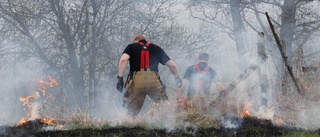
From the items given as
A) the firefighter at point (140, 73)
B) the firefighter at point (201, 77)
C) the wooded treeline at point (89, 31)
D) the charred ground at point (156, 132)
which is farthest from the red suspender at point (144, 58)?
the wooded treeline at point (89, 31)

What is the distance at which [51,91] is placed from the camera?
14.7 m

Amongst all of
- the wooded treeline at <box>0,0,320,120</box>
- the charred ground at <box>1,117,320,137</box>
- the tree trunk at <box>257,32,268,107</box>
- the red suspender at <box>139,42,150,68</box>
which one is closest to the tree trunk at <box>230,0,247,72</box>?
the wooded treeline at <box>0,0,320,120</box>

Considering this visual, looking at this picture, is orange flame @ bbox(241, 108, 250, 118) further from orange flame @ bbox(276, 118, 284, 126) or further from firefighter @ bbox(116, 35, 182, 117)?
firefighter @ bbox(116, 35, 182, 117)

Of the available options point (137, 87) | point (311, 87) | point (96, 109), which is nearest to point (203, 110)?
point (137, 87)

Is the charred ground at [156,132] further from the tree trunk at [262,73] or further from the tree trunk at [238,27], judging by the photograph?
the tree trunk at [238,27]

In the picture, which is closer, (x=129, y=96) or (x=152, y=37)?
(x=129, y=96)

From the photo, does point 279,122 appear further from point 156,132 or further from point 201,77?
point 201,77

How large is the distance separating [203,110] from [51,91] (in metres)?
7.02

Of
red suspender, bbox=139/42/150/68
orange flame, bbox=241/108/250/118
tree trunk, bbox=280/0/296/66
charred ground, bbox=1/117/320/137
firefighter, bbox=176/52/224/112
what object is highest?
tree trunk, bbox=280/0/296/66

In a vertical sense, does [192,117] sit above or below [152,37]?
below

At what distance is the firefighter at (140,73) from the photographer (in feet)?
27.7

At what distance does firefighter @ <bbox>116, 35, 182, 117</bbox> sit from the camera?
843cm

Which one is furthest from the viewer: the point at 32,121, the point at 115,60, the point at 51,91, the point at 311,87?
the point at 115,60

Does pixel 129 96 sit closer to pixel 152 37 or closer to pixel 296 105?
pixel 296 105
